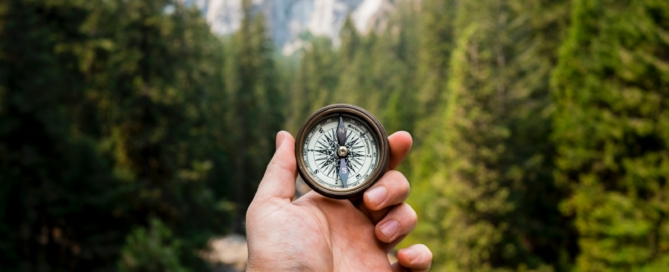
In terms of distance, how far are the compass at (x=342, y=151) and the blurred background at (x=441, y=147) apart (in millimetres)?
8667

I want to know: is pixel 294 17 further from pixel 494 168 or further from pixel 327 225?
pixel 327 225

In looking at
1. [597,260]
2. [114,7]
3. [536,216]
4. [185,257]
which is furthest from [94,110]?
[597,260]

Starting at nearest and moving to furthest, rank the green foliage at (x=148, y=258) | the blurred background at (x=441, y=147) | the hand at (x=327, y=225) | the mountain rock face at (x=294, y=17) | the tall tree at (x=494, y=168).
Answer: the hand at (x=327, y=225) < the green foliage at (x=148, y=258) < the blurred background at (x=441, y=147) < the tall tree at (x=494, y=168) < the mountain rock face at (x=294, y=17)

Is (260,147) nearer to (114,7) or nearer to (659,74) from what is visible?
(114,7)

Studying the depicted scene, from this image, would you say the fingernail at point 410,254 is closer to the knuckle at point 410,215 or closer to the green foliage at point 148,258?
the knuckle at point 410,215

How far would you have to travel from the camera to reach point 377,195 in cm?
317

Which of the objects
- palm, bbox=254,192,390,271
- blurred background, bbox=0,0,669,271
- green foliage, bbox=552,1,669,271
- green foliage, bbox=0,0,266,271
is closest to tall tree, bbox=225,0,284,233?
blurred background, bbox=0,0,669,271

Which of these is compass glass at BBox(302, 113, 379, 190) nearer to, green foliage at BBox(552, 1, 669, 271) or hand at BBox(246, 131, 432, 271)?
hand at BBox(246, 131, 432, 271)

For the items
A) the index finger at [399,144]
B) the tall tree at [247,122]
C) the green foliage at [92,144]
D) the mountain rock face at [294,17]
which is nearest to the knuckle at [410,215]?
the index finger at [399,144]

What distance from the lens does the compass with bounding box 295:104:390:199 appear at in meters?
3.26

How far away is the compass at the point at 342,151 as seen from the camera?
3260 mm

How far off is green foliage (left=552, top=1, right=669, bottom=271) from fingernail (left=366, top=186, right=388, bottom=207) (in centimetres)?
1149

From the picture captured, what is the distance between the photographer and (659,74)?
486 inches

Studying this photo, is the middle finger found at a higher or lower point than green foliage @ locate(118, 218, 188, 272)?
lower
